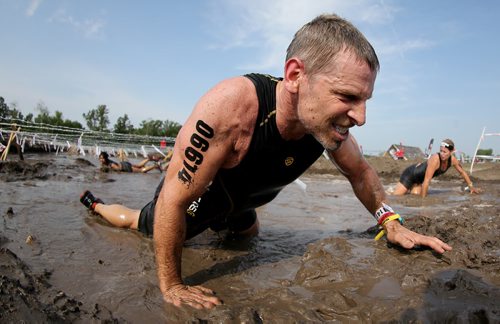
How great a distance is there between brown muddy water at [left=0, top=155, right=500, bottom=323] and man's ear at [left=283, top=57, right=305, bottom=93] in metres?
1.20

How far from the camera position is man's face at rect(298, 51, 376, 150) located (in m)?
1.95

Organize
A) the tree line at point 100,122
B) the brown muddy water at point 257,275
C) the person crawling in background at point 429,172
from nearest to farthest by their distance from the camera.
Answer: the brown muddy water at point 257,275 → the person crawling in background at point 429,172 → the tree line at point 100,122

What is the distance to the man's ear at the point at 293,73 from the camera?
7.00 ft

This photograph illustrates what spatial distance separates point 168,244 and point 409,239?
1665mm

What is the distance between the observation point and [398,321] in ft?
5.27

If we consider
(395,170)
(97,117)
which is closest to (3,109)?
(97,117)

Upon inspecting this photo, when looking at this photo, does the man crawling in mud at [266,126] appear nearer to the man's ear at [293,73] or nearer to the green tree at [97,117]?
the man's ear at [293,73]

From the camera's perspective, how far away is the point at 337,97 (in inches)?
78.2

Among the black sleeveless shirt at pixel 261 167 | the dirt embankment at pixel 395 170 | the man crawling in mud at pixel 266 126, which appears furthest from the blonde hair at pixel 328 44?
the dirt embankment at pixel 395 170

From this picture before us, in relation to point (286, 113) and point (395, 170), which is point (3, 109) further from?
point (286, 113)

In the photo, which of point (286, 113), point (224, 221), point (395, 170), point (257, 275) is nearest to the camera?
point (286, 113)

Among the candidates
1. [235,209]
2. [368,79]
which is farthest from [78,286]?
[368,79]

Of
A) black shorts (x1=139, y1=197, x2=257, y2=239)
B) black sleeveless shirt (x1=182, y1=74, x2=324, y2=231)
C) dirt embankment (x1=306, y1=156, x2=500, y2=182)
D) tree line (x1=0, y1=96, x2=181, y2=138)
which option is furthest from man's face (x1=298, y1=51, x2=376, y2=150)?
tree line (x1=0, y1=96, x2=181, y2=138)

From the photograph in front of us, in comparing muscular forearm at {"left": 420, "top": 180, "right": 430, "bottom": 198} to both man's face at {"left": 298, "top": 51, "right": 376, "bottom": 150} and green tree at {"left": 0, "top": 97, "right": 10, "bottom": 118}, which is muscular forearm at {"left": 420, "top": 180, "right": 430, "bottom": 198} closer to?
man's face at {"left": 298, "top": 51, "right": 376, "bottom": 150}
